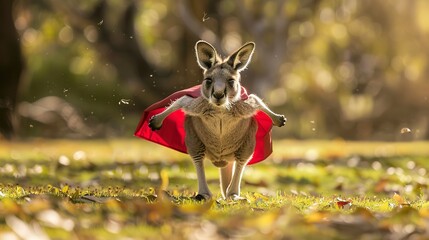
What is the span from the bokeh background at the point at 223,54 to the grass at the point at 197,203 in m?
7.71

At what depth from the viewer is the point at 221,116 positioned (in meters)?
7.70

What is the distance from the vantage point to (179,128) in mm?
8367

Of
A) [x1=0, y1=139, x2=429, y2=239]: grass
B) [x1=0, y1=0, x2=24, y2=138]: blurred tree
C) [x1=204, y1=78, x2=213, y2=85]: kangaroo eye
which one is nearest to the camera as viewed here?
[x1=0, y1=139, x2=429, y2=239]: grass

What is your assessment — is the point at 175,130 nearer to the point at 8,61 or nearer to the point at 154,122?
the point at 154,122

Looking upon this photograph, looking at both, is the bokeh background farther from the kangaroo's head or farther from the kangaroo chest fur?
the kangaroo's head

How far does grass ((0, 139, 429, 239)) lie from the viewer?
5230 mm

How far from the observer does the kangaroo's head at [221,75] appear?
7.43 meters

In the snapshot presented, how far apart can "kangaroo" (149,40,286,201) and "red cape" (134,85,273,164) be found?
181 millimetres

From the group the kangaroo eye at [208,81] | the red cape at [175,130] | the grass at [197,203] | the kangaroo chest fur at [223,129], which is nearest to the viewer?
the grass at [197,203]

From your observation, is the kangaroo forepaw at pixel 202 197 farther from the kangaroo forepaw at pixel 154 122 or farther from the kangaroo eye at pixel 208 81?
the kangaroo eye at pixel 208 81

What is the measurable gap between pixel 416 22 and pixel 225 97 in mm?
21261

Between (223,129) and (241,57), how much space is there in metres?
0.61

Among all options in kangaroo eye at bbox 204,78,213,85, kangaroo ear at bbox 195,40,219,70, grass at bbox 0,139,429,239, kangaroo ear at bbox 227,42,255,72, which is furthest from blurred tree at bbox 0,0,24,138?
kangaroo eye at bbox 204,78,213,85

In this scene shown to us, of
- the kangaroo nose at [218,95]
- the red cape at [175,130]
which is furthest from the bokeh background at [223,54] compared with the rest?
the kangaroo nose at [218,95]
